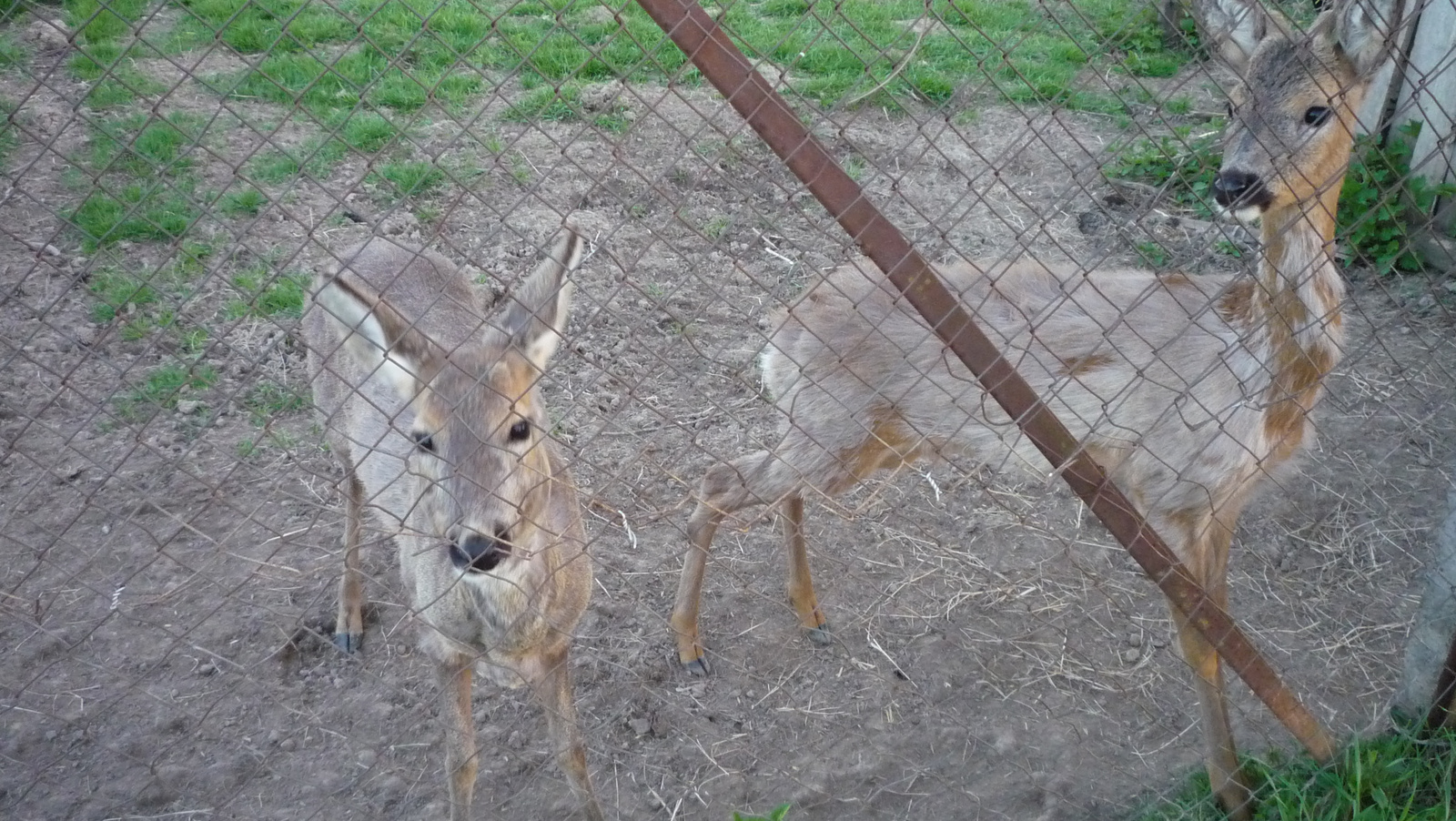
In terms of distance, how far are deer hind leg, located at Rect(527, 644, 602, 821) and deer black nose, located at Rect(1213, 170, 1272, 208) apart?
2.50 metres

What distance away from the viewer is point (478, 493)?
9.26ft

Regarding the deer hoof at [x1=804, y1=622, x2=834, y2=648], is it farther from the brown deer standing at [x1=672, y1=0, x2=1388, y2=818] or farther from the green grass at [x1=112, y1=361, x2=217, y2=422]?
the green grass at [x1=112, y1=361, x2=217, y2=422]

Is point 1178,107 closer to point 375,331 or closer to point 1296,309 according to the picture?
point 1296,309

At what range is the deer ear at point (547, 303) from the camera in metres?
2.67

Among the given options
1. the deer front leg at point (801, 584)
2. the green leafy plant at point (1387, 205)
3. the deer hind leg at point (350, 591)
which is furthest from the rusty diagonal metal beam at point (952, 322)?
the green leafy plant at point (1387, 205)

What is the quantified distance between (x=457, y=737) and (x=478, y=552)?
91 cm

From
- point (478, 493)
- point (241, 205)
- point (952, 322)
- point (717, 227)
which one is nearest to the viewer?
point (952, 322)

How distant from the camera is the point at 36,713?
3.61 metres

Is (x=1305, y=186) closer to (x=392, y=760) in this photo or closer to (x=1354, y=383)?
(x=1354, y=383)

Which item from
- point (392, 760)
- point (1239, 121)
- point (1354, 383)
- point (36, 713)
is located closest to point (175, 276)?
point (36, 713)

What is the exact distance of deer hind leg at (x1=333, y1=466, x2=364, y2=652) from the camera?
13.5ft

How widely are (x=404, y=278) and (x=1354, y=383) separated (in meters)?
4.60

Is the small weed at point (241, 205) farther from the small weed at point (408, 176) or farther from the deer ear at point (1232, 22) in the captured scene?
the deer ear at point (1232, 22)

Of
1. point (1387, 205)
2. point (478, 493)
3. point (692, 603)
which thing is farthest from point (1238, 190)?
point (1387, 205)
